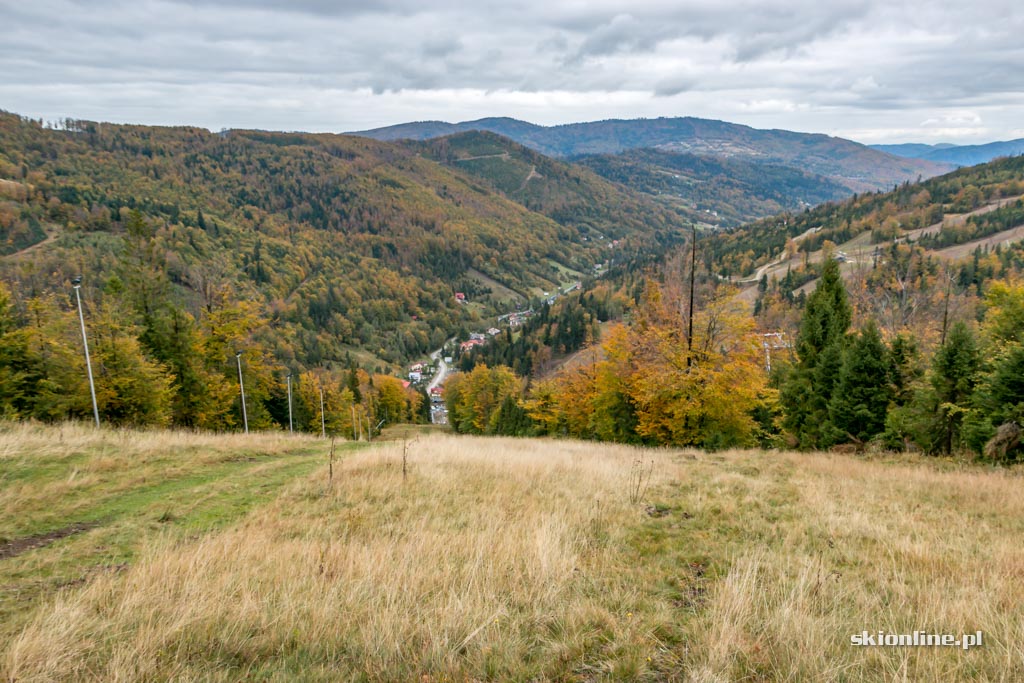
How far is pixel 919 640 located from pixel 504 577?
3.19m

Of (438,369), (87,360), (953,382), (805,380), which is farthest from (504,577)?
(438,369)

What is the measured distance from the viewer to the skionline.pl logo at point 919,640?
10.9ft

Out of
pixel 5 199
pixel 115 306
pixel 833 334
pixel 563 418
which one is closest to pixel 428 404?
pixel 563 418

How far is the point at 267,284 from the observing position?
180125 mm

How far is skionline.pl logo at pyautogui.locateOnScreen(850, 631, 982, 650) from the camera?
332 centimetres

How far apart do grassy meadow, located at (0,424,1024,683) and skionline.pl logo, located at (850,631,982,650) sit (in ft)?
0.25

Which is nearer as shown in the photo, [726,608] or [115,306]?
[726,608]

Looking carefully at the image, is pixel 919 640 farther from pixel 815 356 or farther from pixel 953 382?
pixel 815 356

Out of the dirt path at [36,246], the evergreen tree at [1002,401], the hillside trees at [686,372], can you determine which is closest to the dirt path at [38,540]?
the hillside trees at [686,372]

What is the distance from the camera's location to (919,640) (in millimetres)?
3357

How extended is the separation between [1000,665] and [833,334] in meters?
24.0

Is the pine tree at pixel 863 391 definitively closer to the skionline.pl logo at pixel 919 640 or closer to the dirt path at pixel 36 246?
the skionline.pl logo at pixel 919 640

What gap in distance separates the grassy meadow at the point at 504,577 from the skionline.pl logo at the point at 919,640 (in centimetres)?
7

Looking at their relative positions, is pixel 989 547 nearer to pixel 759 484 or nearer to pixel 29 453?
pixel 759 484
